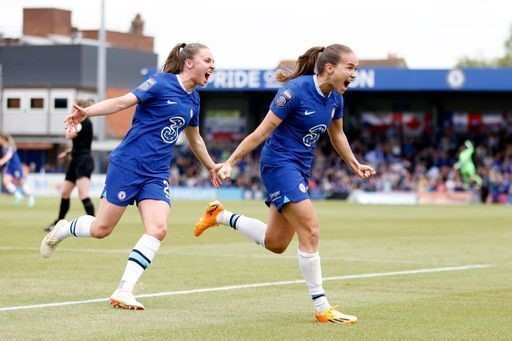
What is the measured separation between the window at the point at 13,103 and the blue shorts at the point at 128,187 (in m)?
66.0

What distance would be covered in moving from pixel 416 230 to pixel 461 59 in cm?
13552

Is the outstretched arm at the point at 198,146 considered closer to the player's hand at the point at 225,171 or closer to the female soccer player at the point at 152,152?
the female soccer player at the point at 152,152

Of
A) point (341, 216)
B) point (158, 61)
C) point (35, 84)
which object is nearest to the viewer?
point (341, 216)

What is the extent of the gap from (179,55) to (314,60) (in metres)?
1.22

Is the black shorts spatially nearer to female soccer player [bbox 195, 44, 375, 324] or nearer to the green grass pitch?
the green grass pitch

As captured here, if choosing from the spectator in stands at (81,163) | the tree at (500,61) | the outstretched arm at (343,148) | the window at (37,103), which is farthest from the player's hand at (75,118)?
the tree at (500,61)

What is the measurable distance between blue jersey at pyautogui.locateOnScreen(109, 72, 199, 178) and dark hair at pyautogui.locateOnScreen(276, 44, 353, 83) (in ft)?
2.92

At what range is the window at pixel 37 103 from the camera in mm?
74438

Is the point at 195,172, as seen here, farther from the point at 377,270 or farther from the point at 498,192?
the point at 377,270

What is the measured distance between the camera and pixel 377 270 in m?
14.3

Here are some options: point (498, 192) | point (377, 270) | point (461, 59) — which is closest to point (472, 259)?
point (377, 270)

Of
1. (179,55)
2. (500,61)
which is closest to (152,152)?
(179,55)

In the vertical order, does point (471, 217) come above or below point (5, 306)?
below

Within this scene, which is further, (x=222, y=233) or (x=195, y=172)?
(x=195, y=172)
